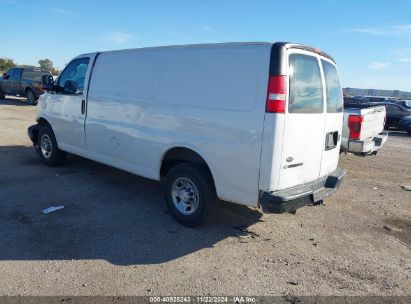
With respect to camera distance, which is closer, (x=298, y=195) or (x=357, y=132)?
(x=298, y=195)

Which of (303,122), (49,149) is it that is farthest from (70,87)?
(303,122)

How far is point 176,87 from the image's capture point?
4918 millimetres

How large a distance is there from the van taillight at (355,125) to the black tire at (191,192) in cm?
377

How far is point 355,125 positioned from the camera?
7211 mm

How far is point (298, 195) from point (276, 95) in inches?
45.1

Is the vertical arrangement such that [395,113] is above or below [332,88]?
below

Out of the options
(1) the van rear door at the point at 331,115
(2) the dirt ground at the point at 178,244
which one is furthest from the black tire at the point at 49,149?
(1) the van rear door at the point at 331,115

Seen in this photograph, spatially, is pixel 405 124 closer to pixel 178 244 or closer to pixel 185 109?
pixel 185 109

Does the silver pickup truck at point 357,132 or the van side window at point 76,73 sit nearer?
the van side window at point 76,73

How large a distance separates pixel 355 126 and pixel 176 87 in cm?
401

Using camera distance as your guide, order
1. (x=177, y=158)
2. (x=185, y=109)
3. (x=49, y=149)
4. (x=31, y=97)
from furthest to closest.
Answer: (x=31, y=97), (x=49, y=149), (x=177, y=158), (x=185, y=109)

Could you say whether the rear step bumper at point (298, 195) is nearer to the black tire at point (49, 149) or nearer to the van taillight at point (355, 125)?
the van taillight at point (355, 125)

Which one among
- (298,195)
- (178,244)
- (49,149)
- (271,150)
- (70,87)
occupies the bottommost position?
(178,244)

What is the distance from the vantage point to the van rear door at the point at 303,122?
4098 millimetres
